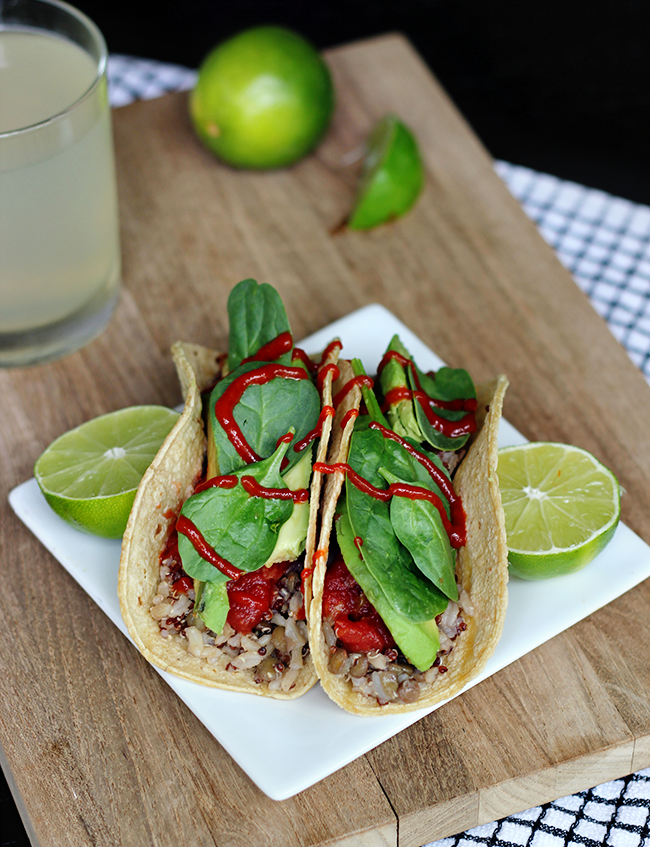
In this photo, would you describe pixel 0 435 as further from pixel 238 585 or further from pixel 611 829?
pixel 611 829

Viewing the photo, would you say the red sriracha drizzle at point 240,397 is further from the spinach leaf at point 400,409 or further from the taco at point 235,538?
the spinach leaf at point 400,409

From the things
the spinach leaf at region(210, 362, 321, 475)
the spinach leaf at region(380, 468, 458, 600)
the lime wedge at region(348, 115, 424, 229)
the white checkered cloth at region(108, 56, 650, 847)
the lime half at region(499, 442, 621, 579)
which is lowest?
the white checkered cloth at region(108, 56, 650, 847)

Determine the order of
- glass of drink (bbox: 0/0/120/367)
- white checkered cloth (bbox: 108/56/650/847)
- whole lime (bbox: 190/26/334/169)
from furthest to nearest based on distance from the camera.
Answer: white checkered cloth (bbox: 108/56/650/847)
whole lime (bbox: 190/26/334/169)
glass of drink (bbox: 0/0/120/367)

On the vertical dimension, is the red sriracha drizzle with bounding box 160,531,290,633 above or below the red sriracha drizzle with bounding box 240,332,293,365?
below

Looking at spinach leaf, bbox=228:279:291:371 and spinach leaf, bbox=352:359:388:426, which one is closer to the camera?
spinach leaf, bbox=352:359:388:426

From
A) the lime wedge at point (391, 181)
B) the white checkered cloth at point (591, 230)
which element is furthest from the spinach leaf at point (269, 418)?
the white checkered cloth at point (591, 230)

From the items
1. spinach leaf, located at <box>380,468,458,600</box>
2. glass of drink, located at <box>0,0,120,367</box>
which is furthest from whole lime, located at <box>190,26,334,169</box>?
spinach leaf, located at <box>380,468,458,600</box>

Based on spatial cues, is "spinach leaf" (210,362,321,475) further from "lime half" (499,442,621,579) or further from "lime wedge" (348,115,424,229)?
"lime wedge" (348,115,424,229)

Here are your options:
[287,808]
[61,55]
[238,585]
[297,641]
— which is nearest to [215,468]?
[238,585]

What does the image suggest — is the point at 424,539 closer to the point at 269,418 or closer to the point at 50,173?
the point at 269,418
